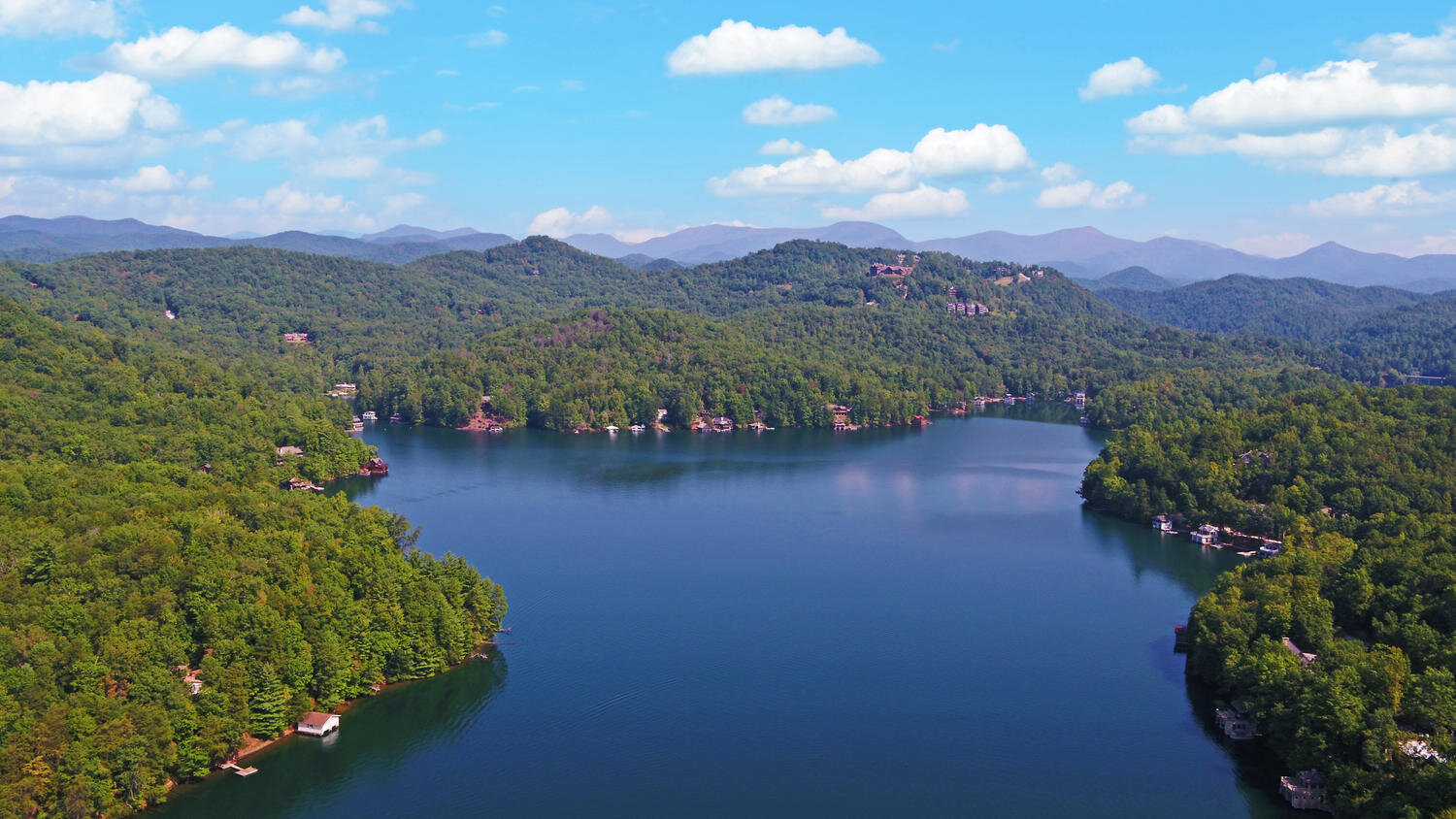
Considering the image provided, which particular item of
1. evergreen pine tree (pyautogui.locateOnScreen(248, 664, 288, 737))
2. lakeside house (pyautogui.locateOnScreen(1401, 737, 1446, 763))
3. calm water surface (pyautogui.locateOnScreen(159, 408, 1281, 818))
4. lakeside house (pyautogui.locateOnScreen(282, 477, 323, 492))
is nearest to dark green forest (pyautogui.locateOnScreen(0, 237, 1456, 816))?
evergreen pine tree (pyautogui.locateOnScreen(248, 664, 288, 737))

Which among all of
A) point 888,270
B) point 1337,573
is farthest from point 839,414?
point 888,270

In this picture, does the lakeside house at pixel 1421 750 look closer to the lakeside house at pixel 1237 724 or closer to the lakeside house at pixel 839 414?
the lakeside house at pixel 1237 724

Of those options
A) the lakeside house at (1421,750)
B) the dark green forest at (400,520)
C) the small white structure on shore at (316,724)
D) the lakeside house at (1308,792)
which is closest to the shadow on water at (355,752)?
the small white structure on shore at (316,724)

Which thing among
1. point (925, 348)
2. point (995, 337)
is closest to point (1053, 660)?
point (925, 348)

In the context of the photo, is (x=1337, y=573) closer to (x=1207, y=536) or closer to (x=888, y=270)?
(x=1207, y=536)

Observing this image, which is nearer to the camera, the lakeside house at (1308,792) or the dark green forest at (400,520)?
the lakeside house at (1308,792)

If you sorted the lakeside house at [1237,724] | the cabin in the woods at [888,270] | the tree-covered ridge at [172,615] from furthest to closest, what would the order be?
the cabin in the woods at [888,270], the lakeside house at [1237,724], the tree-covered ridge at [172,615]

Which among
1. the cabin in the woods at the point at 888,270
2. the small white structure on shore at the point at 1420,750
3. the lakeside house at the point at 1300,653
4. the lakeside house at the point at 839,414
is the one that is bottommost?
the small white structure on shore at the point at 1420,750
